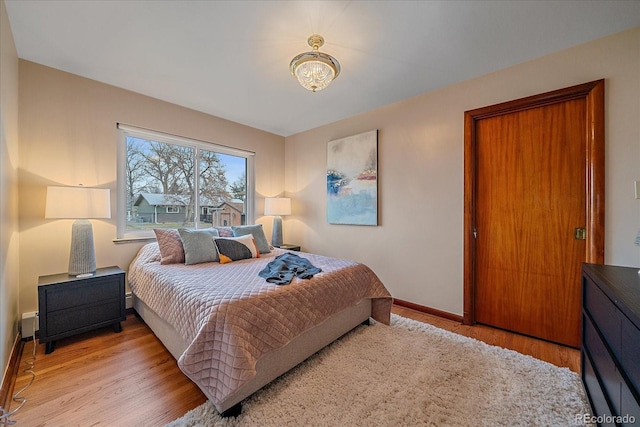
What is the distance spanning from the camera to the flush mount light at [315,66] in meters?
1.86

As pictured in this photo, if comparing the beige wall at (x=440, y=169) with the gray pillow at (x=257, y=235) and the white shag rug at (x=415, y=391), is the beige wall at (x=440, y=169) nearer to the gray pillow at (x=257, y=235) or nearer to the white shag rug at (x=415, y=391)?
the white shag rug at (x=415, y=391)

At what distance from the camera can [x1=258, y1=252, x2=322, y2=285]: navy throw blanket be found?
1.95 meters

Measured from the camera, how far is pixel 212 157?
3654 mm

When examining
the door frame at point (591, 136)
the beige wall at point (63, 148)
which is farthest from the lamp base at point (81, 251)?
the door frame at point (591, 136)

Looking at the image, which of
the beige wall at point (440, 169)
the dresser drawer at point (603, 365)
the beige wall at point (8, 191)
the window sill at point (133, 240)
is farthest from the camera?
the window sill at point (133, 240)

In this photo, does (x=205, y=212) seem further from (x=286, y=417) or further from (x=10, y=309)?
(x=286, y=417)

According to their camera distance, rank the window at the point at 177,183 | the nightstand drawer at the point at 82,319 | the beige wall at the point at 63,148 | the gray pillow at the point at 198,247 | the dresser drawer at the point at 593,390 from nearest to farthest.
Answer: the dresser drawer at the point at 593,390 → the nightstand drawer at the point at 82,319 → the beige wall at the point at 63,148 → the gray pillow at the point at 198,247 → the window at the point at 177,183

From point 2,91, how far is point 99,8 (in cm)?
81

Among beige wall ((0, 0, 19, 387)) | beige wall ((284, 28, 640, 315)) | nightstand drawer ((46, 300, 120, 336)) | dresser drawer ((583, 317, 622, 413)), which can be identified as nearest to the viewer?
dresser drawer ((583, 317, 622, 413))

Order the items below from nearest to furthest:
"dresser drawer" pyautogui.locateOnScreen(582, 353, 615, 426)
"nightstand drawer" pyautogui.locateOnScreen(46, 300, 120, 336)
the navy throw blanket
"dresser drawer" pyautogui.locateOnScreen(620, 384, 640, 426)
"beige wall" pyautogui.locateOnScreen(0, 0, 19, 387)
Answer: "dresser drawer" pyautogui.locateOnScreen(620, 384, 640, 426) → "dresser drawer" pyautogui.locateOnScreen(582, 353, 615, 426) → "beige wall" pyautogui.locateOnScreen(0, 0, 19, 387) → the navy throw blanket → "nightstand drawer" pyautogui.locateOnScreen(46, 300, 120, 336)

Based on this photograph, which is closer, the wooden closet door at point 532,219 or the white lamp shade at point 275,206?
the wooden closet door at point 532,219

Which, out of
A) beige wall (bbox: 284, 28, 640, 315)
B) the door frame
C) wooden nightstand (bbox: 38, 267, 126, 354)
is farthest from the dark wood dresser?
wooden nightstand (bbox: 38, 267, 126, 354)

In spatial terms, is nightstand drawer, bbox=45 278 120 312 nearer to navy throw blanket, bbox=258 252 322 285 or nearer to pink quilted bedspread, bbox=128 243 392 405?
pink quilted bedspread, bbox=128 243 392 405

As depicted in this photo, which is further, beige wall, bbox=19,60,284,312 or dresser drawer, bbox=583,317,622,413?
beige wall, bbox=19,60,284,312
